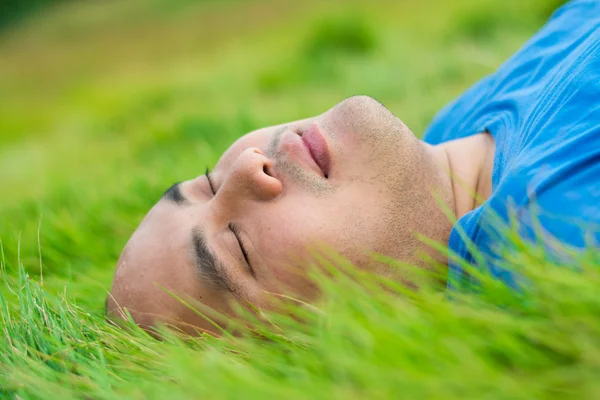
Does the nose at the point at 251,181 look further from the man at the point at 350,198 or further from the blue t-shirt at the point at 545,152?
the blue t-shirt at the point at 545,152

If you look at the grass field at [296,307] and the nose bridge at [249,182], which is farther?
the nose bridge at [249,182]

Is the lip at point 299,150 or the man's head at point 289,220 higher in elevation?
the lip at point 299,150

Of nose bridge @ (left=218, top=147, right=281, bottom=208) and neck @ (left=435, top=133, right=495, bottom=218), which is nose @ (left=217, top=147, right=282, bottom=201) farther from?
neck @ (left=435, top=133, right=495, bottom=218)

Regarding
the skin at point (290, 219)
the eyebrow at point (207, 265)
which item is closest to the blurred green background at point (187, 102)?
the skin at point (290, 219)

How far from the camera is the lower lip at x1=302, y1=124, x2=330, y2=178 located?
181cm

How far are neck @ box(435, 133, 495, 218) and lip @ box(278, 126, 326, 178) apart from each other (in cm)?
42

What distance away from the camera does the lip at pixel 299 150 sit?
5.85 ft

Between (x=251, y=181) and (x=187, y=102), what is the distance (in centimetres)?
439

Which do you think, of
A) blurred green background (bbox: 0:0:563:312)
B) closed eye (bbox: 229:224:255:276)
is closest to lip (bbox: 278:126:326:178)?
closed eye (bbox: 229:224:255:276)

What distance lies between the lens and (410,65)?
16.1ft

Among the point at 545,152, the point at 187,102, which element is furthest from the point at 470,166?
the point at 187,102

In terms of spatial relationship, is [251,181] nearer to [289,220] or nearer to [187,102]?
[289,220]

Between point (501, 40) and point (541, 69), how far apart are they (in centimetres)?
290

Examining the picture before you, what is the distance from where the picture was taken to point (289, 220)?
5.47 feet
